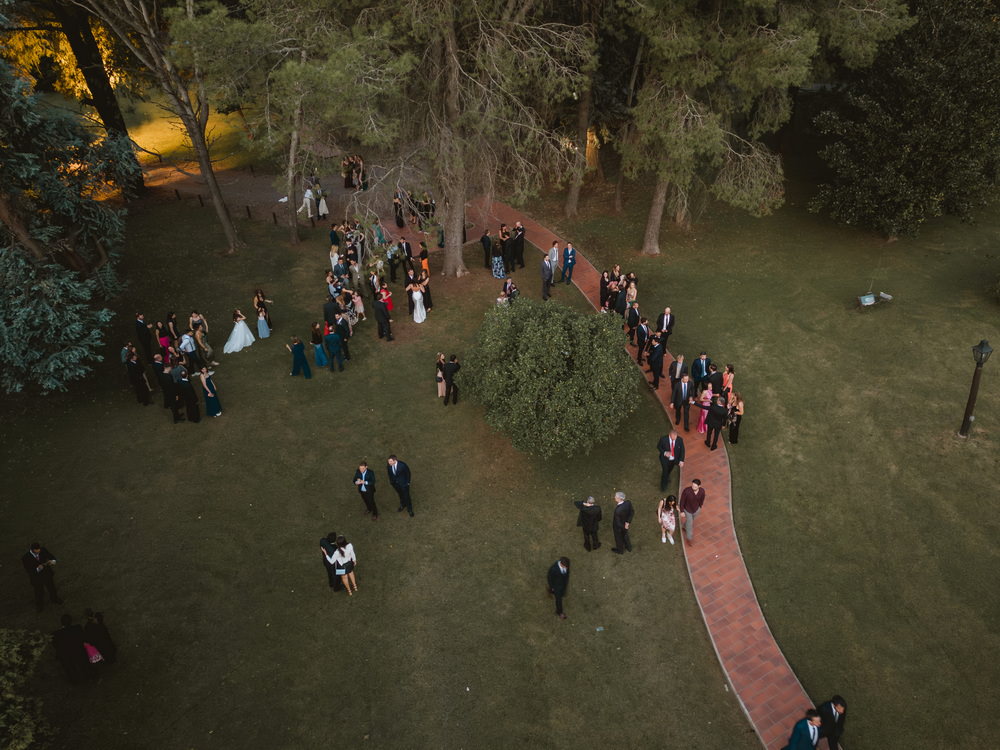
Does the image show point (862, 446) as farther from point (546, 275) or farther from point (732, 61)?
point (732, 61)

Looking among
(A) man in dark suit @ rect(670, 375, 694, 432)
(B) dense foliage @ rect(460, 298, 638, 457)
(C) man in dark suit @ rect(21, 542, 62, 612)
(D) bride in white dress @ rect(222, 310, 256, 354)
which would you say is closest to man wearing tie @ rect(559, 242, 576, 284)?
(A) man in dark suit @ rect(670, 375, 694, 432)

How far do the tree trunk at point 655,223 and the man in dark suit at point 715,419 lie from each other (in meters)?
9.03

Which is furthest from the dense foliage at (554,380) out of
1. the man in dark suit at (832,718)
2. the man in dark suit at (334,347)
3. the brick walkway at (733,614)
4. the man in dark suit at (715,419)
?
the man in dark suit at (832,718)

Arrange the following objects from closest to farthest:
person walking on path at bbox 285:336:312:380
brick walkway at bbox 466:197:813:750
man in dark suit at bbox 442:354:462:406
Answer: brick walkway at bbox 466:197:813:750 < man in dark suit at bbox 442:354:462:406 < person walking on path at bbox 285:336:312:380

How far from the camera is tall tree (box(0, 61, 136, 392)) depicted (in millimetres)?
15016

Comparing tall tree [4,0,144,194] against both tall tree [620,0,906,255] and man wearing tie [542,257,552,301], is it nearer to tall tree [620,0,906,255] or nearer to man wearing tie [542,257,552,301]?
man wearing tie [542,257,552,301]

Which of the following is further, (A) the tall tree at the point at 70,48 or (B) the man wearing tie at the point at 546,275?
(A) the tall tree at the point at 70,48

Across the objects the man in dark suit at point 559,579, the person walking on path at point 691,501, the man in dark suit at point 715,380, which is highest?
the man in dark suit at point 715,380

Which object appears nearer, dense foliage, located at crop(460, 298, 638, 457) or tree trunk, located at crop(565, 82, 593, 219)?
dense foliage, located at crop(460, 298, 638, 457)

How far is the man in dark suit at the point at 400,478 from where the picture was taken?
43.1ft

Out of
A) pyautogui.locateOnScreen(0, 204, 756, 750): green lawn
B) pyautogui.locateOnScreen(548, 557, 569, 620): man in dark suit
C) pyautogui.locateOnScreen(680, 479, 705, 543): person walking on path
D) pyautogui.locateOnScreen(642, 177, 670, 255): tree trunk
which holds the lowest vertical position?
pyautogui.locateOnScreen(0, 204, 756, 750): green lawn

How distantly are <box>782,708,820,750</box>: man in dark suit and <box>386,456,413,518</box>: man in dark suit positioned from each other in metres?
7.61

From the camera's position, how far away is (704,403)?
15.0 metres

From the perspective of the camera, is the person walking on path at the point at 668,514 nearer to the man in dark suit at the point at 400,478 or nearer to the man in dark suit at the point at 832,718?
the man in dark suit at the point at 832,718
